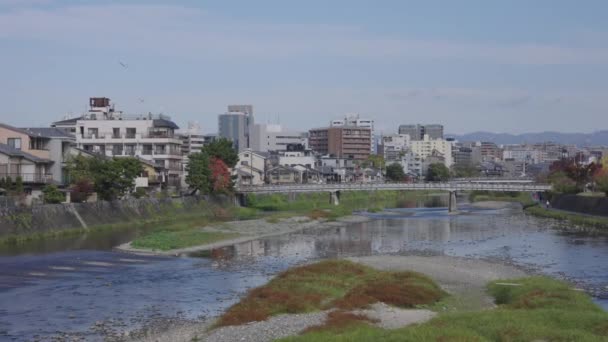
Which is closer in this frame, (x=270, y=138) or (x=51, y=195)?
(x=51, y=195)

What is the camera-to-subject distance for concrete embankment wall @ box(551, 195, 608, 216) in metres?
63.6

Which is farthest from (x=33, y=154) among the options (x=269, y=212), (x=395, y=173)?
(x=395, y=173)

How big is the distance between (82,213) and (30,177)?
4.02 m

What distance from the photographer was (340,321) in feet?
65.8

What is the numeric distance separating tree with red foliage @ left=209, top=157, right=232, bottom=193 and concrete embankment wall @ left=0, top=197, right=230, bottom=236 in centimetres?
428

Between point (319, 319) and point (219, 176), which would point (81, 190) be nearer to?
point (219, 176)

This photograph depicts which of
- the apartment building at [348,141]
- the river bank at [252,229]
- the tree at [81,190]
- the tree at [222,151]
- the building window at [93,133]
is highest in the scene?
the apartment building at [348,141]

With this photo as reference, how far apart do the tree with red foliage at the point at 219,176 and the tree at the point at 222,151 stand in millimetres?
708

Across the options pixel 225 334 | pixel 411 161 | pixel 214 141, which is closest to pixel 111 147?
pixel 214 141

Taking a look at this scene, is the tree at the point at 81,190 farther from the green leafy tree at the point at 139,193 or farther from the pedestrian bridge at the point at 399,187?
the pedestrian bridge at the point at 399,187

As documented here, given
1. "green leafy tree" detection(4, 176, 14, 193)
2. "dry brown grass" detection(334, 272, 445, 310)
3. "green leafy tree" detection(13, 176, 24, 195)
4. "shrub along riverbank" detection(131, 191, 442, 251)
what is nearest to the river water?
"shrub along riverbank" detection(131, 191, 442, 251)

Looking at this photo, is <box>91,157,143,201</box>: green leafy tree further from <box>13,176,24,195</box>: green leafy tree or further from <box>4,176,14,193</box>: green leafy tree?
<box>4,176,14,193</box>: green leafy tree

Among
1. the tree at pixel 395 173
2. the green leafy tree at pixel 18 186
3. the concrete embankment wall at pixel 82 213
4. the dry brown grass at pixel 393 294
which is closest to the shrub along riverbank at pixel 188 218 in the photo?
the concrete embankment wall at pixel 82 213

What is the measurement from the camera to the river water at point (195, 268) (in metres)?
24.0
